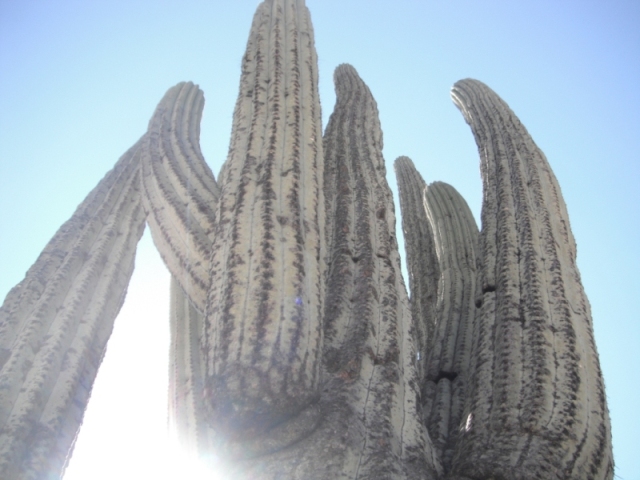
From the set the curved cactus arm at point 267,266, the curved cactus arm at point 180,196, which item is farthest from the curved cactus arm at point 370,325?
the curved cactus arm at point 180,196

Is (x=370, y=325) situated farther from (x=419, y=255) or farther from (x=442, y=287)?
(x=419, y=255)

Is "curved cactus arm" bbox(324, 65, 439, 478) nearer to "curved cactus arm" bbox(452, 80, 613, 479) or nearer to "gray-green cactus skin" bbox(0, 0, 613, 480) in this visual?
"gray-green cactus skin" bbox(0, 0, 613, 480)

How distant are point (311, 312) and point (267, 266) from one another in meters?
0.26

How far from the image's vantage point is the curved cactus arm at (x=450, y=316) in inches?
139

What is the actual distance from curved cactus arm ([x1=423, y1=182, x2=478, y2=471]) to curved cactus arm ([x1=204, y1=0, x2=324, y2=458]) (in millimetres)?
940

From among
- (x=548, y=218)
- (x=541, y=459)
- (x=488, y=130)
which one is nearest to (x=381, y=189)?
(x=548, y=218)

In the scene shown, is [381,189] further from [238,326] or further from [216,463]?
[216,463]

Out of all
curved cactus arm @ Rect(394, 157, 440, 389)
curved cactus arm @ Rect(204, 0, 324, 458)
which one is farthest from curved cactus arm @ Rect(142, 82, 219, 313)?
curved cactus arm @ Rect(394, 157, 440, 389)

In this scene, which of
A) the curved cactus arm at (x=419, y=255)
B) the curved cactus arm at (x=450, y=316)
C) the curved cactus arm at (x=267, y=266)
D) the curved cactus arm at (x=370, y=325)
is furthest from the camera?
the curved cactus arm at (x=419, y=255)

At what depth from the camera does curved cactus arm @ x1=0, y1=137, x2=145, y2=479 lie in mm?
3271

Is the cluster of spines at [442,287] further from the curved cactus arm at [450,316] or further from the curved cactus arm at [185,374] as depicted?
the curved cactus arm at [185,374]

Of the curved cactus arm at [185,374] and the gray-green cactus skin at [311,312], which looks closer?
the gray-green cactus skin at [311,312]

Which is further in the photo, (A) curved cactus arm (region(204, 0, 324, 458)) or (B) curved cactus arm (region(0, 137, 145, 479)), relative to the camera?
(B) curved cactus arm (region(0, 137, 145, 479))

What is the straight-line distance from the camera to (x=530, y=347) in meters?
2.96
